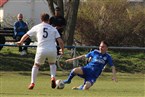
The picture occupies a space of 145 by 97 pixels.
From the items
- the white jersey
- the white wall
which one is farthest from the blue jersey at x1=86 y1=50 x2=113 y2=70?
the white wall

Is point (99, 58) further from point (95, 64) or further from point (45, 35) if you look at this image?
point (45, 35)

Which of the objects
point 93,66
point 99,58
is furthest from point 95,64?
point 99,58

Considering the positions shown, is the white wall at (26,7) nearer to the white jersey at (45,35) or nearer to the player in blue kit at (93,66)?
the player in blue kit at (93,66)

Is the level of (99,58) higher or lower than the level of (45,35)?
lower

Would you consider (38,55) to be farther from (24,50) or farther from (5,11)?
(5,11)

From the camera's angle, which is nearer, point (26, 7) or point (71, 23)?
point (71, 23)

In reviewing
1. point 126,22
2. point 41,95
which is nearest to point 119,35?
point 126,22

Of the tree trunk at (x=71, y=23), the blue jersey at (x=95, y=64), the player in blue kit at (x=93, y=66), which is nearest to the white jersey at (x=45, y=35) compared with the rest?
the player in blue kit at (x=93, y=66)

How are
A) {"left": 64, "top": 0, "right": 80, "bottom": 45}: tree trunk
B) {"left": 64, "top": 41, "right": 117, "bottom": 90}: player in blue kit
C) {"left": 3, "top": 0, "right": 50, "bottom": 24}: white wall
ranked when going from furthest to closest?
{"left": 3, "top": 0, "right": 50, "bottom": 24}: white wall → {"left": 64, "top": 0, "right": 80, "bottom": 45}: tree trunk → {"left": 64, "top": 41, "right": 117, "bottom": 90}: player in blue kit

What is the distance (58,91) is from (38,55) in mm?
1017

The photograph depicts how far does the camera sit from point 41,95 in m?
13.2

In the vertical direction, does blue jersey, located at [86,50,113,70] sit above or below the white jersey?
below

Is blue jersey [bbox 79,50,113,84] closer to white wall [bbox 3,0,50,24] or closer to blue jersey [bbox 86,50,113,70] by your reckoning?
blue jersey [bbox 86,50,113,70]

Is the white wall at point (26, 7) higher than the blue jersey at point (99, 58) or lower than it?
higher
